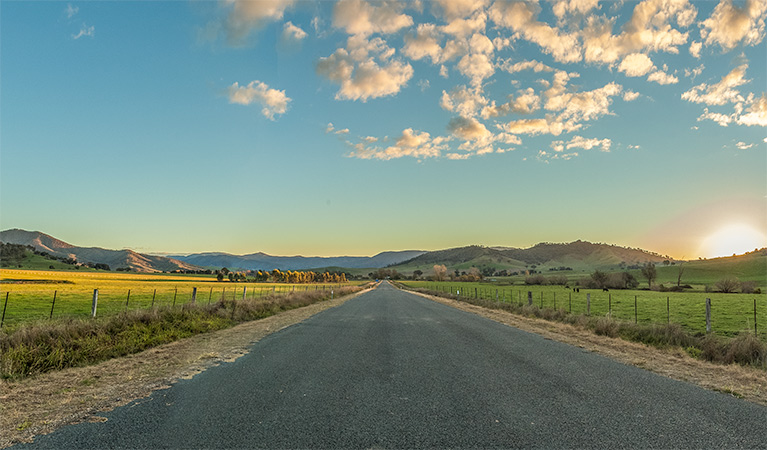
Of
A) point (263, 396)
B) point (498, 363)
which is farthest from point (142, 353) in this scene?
point (498, 363)

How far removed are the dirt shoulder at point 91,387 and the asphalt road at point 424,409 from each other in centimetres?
46

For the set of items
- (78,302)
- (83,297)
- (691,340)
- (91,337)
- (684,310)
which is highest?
(691,340)

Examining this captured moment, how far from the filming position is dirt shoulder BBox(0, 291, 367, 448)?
227 inches

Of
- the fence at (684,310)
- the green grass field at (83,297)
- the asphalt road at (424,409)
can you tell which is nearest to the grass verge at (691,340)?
the fence at (684,310)

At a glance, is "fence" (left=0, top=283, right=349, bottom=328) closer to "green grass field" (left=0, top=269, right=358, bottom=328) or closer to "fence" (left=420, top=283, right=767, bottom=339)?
"green grass field" (left=0, top=269, right=358, bottom=328)

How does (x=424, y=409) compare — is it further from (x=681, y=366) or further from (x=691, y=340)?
(x=691, y=340)

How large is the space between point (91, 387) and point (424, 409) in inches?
253

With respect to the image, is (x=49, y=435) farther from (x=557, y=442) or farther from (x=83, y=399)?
(x=557, y=442)

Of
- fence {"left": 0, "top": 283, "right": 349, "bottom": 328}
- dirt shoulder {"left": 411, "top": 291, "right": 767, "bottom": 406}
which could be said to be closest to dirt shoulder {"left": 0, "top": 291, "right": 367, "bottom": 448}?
fence {"left": 0, "top": 283, "right": 349, "bottom": 328}

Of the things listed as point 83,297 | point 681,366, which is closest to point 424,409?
point 681,366

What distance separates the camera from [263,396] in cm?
694

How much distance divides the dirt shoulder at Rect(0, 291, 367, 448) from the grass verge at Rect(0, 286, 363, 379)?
0.58 m

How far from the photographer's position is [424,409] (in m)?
6.29

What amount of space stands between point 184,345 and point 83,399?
6077 millimetres
